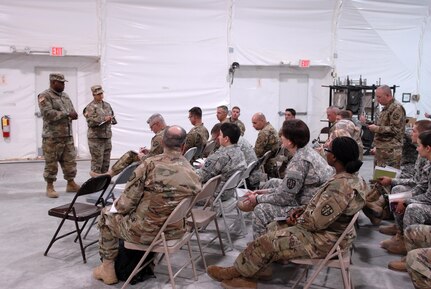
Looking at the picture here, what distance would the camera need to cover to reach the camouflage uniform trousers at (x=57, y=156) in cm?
569

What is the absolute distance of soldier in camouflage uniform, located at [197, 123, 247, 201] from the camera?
3.88 metres

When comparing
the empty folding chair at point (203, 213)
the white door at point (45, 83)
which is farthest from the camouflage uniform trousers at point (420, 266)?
the white door at point (45, 83)

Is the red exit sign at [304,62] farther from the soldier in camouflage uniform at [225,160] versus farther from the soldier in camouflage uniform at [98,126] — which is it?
the soldier in camouflage uniform at [225,160]

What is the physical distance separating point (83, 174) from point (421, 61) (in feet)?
28.0

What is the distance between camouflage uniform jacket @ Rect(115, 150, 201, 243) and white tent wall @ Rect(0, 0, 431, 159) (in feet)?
20.2

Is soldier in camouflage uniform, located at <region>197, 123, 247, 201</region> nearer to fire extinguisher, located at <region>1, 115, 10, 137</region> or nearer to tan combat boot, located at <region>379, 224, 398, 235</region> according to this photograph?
tan combat boot, located at <region>379, 224, 398, 235</region>

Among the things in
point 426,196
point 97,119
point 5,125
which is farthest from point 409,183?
point 5,125

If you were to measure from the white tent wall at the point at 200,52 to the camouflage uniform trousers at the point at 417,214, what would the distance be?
6.42m

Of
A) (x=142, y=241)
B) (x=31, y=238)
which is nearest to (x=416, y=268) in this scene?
(x=142, y=241)

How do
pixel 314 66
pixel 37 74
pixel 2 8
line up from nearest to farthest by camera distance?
1. pixel 2 8
2. pixel 37 74
3. pixel 314 66

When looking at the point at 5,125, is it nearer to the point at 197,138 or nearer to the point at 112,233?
the point at 197,138

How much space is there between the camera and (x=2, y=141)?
8281 mm

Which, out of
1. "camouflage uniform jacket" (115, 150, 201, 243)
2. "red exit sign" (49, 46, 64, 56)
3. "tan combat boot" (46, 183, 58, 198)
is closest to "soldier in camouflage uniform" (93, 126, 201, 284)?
"camouflage uniform jacket" (115, 150, 201, 243)

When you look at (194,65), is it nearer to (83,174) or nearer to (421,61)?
(83,174)
